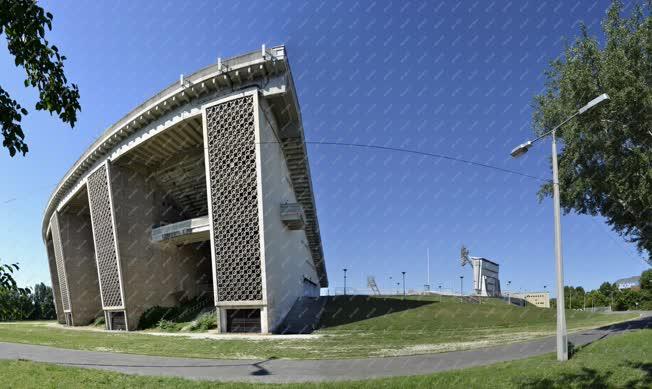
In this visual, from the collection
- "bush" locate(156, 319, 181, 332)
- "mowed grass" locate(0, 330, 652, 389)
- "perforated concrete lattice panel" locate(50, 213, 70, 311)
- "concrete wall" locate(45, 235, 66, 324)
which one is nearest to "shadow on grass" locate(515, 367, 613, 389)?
"mowed grass" locate(0, 330, 652, 389)

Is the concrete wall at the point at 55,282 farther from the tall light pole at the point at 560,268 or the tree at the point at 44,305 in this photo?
the tall light pole at the point at 560,268

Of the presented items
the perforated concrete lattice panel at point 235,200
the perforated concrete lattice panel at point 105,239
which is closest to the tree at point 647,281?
the perforated concrete lattice panel at point 235,200

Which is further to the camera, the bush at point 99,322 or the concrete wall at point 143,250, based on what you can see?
the bush at point 99,322

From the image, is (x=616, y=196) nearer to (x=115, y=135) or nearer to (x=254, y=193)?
(x=254, y=193)

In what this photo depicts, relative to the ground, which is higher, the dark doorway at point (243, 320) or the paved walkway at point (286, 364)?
the paved walkway at point (286, 364)

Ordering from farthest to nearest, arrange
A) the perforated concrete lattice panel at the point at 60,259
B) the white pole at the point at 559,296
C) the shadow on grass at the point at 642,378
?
the perforated concrete lattice panel at the point at 60,259
the white pole at the point at 559,296
the shadow on grass at the point at 642,378

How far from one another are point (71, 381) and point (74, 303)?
41.6 metres

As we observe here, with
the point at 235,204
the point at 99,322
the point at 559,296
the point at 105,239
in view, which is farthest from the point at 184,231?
the point at 559,296

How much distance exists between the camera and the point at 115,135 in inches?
1247

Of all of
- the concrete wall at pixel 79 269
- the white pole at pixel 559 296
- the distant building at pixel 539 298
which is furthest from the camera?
the distant building at pixel 539 298

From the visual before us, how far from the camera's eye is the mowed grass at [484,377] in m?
7.69

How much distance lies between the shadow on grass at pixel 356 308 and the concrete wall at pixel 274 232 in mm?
2983

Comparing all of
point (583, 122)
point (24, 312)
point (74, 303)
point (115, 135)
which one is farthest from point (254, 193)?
point (74, 303)

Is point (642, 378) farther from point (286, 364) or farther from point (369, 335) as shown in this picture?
point (369, 335)
